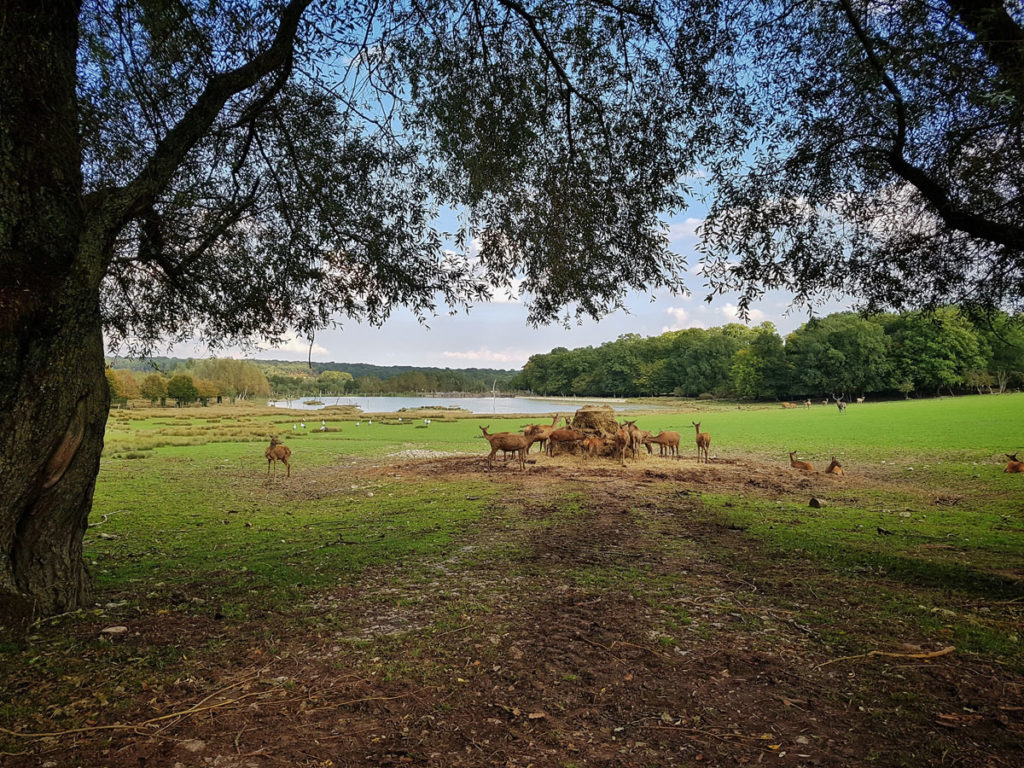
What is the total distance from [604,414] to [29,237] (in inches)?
715

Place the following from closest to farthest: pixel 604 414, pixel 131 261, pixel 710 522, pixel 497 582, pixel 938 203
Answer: pixel 938 203 → pixel 497 582 → pixel 131 261 → pixel 710 522 → pixel 604 414

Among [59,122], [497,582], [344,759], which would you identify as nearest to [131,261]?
[59,122]

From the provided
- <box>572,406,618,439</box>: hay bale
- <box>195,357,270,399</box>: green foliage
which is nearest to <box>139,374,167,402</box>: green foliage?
<box>195,357,270,399</box>: green foliage

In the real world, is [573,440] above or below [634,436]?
below

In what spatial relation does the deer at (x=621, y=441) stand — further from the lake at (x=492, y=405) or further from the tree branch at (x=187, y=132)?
the lake at (x=492, y=405)

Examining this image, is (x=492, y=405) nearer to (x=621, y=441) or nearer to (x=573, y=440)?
(x=573, y=440)

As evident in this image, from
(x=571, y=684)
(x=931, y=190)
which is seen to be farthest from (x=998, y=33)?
(x=571, y=684)

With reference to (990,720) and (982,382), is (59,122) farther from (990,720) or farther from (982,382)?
(982,382)

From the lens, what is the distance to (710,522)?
1029 centimetres

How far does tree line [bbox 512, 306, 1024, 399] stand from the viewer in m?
67.9

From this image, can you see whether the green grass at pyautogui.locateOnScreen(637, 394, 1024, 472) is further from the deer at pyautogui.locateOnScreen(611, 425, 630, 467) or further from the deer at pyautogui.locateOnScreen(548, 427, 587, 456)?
the deer at pyautogui.locateOnScreen(548, 427, 587, 456)

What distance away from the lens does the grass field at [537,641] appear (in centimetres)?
313

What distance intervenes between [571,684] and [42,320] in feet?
16.9

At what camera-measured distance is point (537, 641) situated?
461 cm
